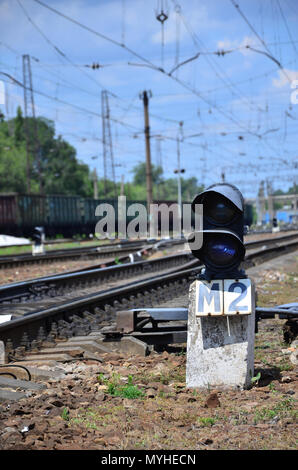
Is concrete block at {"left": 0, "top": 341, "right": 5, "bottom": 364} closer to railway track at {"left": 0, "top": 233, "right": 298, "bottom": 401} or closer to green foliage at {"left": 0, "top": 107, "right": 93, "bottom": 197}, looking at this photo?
railway track at {"left": 0, "top": 233, "right": 298, "bottom": 401}

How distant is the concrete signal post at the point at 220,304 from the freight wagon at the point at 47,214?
35651 millimetres

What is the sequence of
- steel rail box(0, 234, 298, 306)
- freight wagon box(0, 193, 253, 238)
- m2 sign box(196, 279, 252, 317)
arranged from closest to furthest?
m2 sign box(196, 279, 252, 317)
steel rail box(0, 234, 298, 306)
freight wagon box(0, 193, 253, 238)

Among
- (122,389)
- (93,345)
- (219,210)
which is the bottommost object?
(93,345)

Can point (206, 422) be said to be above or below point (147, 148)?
below

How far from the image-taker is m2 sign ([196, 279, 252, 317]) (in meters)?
4.36

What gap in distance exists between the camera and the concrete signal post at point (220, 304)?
4.41 m

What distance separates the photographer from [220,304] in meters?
4.38

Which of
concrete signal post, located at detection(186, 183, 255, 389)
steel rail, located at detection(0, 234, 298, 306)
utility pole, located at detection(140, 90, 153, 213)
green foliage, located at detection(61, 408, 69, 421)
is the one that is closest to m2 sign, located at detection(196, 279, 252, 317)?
concrete signal post, located at detection(186, 183, 255, 389)

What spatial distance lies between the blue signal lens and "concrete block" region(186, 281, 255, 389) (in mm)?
262

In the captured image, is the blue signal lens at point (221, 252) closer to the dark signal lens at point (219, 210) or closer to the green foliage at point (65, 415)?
the dark signal lens at point (219, 210)

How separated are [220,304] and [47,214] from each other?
39433 millimetres

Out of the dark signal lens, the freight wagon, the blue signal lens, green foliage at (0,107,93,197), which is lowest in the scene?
the freight wagon

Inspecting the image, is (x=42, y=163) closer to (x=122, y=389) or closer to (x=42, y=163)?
(x=42, y=163)

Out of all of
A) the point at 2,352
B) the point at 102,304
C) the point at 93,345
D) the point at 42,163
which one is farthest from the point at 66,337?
the point at 42,163
